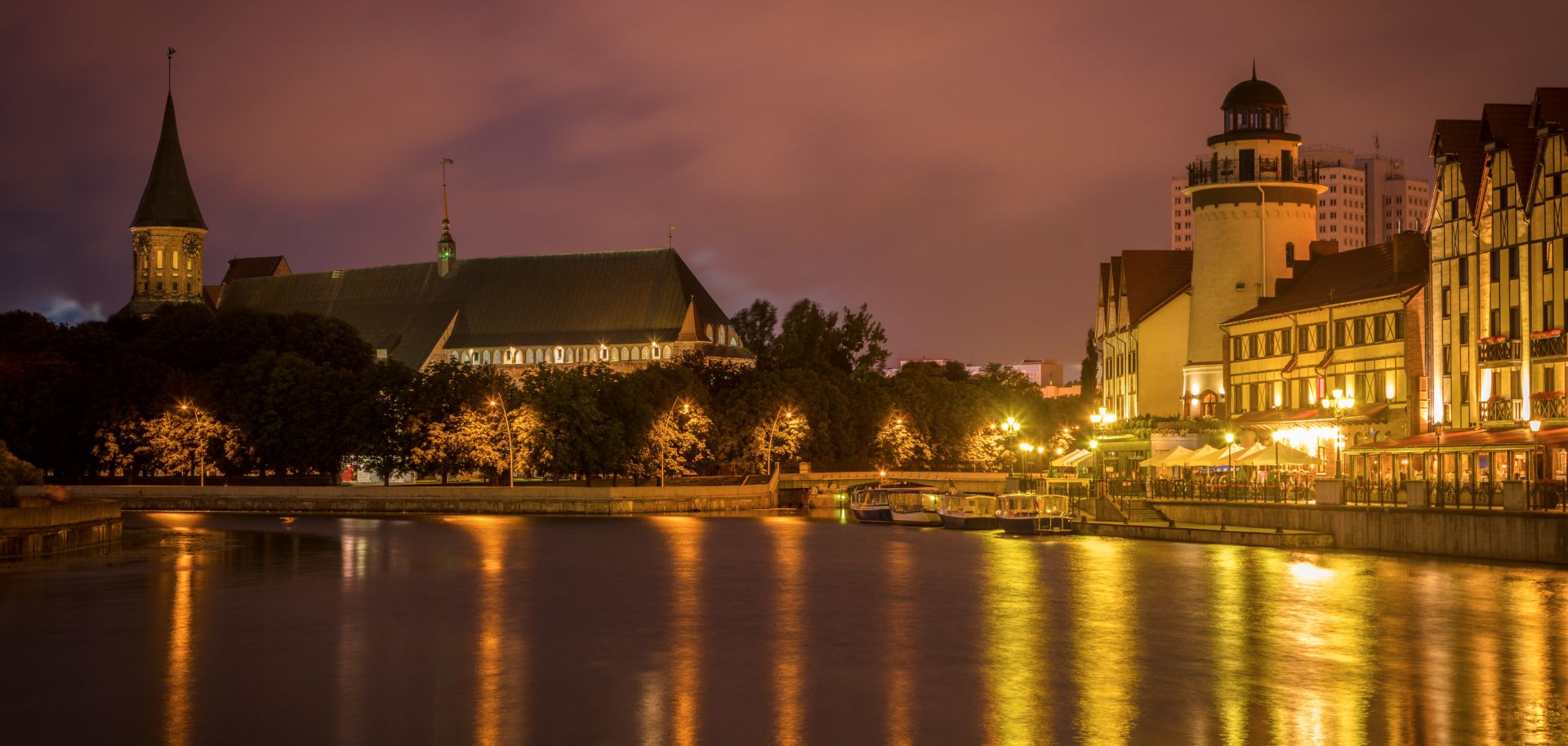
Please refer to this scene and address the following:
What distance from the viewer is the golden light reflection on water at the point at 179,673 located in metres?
26.4

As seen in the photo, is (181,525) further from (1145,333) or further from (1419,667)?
(1419,667)

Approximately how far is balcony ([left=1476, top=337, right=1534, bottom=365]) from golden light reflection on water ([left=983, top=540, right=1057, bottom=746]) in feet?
82.6

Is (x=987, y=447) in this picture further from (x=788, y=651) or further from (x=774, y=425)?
(x=788, y=651)

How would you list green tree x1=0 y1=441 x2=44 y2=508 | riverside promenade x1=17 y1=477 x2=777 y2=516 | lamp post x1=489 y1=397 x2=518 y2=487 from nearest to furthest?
1. green tree x1=0 y1=441 x2=44 y2=508
2. riverside promenade x1=17 y1=477 x2=777 y2=516
3. lamp post x1=489 y1=397 x2=518 y2=487

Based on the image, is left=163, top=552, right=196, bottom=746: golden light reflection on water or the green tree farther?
the green tree

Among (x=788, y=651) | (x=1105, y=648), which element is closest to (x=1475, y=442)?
(x=1105, y=648)

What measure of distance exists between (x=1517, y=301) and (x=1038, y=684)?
157 ft

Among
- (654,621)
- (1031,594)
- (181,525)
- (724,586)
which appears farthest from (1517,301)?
(181,525)

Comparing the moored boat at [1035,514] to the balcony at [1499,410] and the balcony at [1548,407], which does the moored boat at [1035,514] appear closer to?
the balcony at [1499,410]

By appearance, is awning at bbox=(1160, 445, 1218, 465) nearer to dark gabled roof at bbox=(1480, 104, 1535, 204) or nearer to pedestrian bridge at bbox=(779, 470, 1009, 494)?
dark gabled roof at bbox=(1480, 104, 1535, 204)

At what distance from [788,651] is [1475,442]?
40.0 metres

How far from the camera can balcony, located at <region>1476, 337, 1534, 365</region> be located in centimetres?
6938

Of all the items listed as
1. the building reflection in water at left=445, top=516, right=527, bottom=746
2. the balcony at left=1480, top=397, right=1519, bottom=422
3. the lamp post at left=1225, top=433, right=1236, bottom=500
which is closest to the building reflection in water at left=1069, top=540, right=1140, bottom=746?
the building reflection in water at left=445, top=516, right=527, bottom=746

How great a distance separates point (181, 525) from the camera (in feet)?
298
